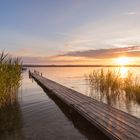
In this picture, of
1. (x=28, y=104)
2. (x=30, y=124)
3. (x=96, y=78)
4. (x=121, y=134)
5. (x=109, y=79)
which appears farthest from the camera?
(x=96, y=78)

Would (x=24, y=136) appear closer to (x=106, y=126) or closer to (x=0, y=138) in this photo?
(x=0, y=138)

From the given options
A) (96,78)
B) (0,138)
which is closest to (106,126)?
(0,138)

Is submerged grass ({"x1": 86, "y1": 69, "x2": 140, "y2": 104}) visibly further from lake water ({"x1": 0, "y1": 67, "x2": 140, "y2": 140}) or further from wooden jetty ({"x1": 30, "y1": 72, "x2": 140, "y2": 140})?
wooden jetty ({"x1": 30, "y1": 72, "x2": 140, "y2": 140})

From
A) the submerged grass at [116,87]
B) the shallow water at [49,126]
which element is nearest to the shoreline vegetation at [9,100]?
the shallow water at [49,126]

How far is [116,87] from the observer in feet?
67.3

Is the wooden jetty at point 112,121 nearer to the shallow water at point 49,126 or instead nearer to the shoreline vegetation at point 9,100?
the shallow water at point 49,126

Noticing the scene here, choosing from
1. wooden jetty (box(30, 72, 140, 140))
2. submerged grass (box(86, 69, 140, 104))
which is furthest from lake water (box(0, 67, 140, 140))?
submerged grass (box(86, 69, 140, 104))

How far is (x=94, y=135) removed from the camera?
33.6 feet

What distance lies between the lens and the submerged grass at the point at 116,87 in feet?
60.1

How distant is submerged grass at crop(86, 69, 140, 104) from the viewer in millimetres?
18328

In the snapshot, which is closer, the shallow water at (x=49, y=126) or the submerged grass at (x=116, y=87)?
the shallow water at (x=49, y=126)

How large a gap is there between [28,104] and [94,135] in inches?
343

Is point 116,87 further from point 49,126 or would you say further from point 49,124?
point 49,126

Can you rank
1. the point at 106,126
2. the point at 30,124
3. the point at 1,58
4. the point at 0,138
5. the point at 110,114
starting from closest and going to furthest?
the point at 106,126 → the point at 0,138 → the point at 110,114 → the point at 30,124 → the point at 1,58
